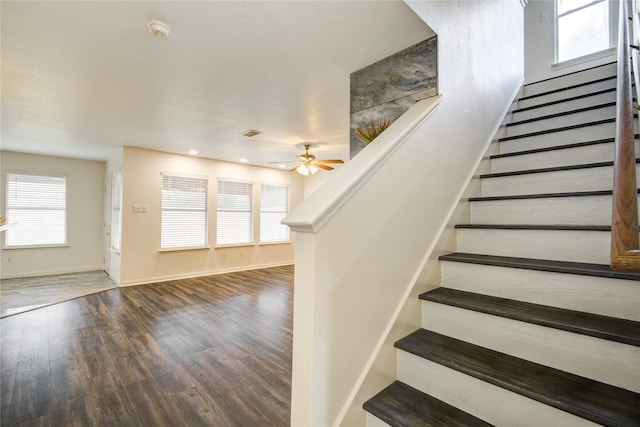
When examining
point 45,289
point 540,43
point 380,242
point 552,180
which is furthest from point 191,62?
point 45,289

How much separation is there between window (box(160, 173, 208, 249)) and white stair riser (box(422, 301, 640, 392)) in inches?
212

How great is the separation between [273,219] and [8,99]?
4964 mm

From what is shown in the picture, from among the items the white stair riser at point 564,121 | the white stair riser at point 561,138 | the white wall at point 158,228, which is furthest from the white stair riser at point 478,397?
the white wall at point 158,228

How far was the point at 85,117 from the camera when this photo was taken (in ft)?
11.4

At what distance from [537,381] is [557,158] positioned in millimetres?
1631

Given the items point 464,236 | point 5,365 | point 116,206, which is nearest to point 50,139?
point 116,206

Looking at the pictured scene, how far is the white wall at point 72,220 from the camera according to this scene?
5.34 metres

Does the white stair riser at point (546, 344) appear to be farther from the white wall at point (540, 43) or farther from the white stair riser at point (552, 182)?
the white wall at point (540, 43)

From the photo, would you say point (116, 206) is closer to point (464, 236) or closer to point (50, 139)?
point (50, 139)

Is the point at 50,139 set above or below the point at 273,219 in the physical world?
above

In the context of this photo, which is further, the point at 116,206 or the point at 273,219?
the point at 273,219

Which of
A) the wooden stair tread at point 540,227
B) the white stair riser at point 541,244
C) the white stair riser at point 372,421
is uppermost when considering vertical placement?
the wooden stair tread at point 540,227

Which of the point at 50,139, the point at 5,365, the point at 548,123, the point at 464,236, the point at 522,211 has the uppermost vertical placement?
the point at 50,139

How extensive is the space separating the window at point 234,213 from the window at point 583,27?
20.2 ft
